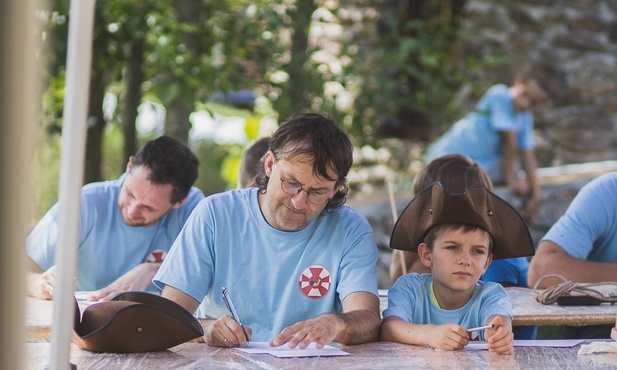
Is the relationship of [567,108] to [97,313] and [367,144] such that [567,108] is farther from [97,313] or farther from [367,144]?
[97,313]

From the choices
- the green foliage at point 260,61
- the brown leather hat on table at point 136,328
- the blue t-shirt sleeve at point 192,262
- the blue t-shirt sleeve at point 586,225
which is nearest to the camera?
the brown leather hat on table at point 136,328

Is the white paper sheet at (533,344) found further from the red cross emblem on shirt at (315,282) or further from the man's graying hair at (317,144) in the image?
the man's graying hair at (317,144)

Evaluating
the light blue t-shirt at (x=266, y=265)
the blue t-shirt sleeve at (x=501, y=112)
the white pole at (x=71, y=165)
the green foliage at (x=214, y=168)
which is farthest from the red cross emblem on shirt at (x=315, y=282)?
the green foliage at (x=214, y=168)

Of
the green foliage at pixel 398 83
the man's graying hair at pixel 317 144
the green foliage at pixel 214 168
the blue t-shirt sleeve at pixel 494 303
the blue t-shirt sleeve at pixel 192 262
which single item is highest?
the green foliage at pixel 398 83

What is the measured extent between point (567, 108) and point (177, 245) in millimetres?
6170

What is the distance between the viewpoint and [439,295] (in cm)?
294

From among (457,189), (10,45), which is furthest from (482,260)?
(10,45)

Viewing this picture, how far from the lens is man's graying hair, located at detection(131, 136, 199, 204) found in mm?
3916

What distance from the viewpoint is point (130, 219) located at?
4043 millimetres

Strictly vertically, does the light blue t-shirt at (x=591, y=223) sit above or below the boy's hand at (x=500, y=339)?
above

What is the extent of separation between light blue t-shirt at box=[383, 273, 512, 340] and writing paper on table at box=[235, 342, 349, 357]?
330mm

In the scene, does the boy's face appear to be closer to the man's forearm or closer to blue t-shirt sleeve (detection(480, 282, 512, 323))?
blue t-shirt sleeve (detection(480, 282, 512, 323))

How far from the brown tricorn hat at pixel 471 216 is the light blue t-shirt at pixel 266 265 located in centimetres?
16

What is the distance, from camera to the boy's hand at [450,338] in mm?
2602
